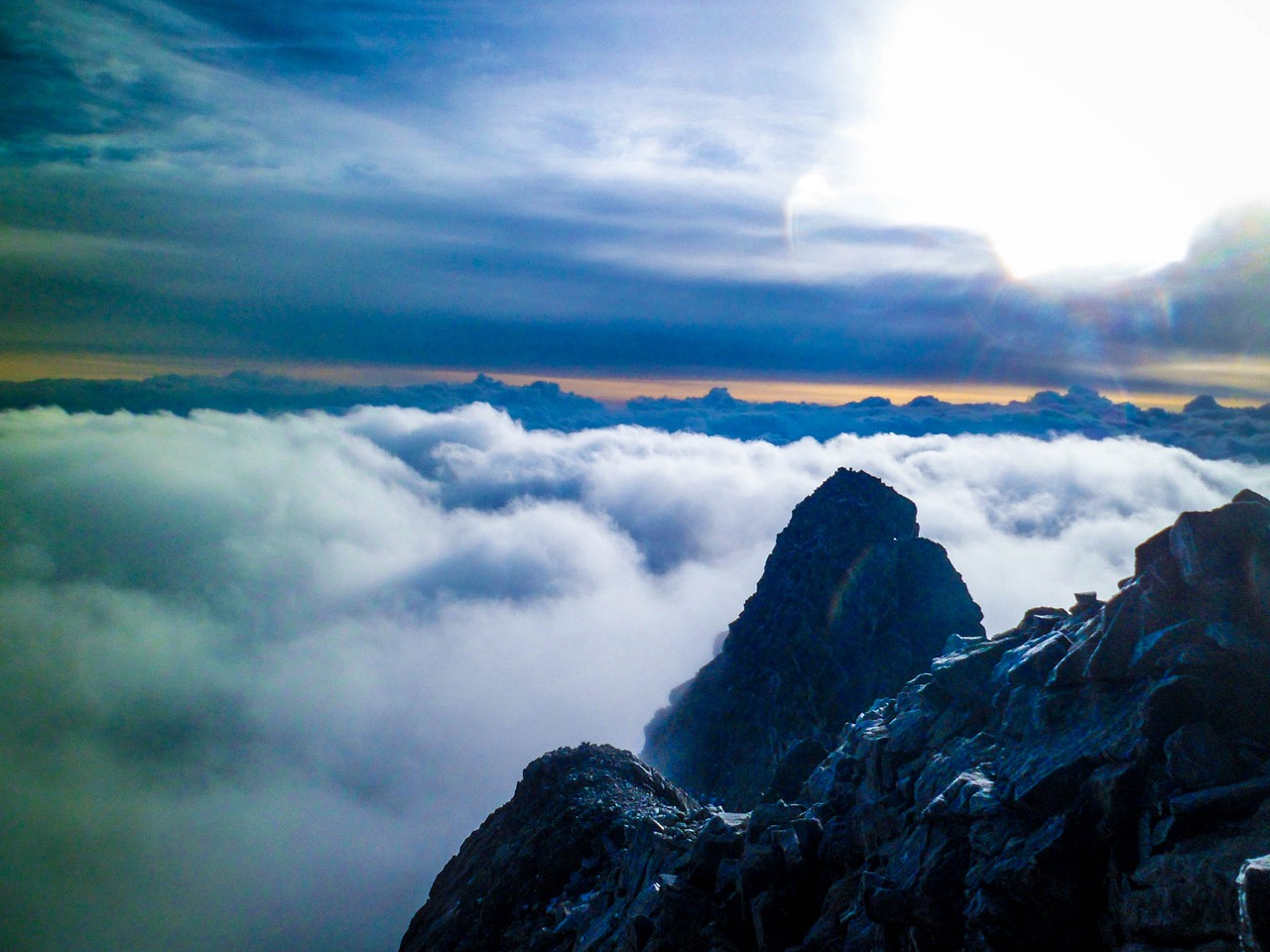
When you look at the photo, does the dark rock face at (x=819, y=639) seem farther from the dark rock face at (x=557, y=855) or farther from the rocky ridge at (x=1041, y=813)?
→ the rocky ridge at (x=1041, y=813)

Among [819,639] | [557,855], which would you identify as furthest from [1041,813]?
[819,639]

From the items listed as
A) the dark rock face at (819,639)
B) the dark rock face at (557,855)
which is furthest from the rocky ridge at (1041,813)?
the dark rock face at (819,639)

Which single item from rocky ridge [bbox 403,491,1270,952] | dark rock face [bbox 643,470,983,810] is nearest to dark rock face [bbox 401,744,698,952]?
→ rocky ridge [bbox 403,491,1270,952]

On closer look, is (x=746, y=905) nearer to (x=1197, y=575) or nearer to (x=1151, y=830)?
(x=1151, y=830)

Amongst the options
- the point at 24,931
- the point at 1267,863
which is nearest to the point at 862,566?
the point at 1267,863

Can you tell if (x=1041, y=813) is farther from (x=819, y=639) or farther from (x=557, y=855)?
(x=819, y=639)

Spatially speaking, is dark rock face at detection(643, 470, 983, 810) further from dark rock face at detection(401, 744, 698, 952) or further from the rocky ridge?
the rocky ridge
